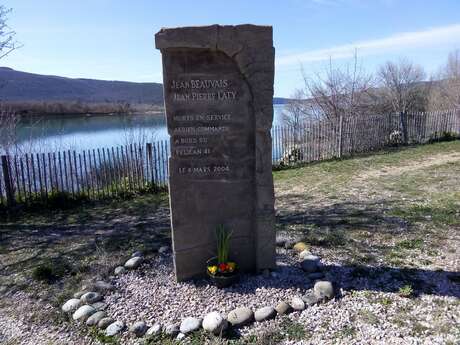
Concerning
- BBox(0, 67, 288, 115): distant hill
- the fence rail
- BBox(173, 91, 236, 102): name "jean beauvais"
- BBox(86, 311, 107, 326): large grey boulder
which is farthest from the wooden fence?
BBox(86, 311, 107, 326): large grey boulder

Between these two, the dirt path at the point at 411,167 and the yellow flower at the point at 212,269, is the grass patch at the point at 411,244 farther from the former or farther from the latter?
the dirt path at the point at 411,167

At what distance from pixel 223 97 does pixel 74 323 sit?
284cm

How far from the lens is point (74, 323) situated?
3.40 meters

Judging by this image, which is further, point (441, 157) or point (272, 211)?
point (441, 157)

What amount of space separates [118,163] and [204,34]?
6.98 m

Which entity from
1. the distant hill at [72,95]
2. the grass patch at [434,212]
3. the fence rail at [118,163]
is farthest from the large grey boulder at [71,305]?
the distant hill at [72,95]

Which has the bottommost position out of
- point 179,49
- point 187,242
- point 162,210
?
point 162,210

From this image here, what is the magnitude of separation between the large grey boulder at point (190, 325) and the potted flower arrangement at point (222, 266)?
0.65 meters

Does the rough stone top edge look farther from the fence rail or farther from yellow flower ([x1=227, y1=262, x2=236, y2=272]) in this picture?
the fence rail

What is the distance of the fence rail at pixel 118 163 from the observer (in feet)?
28.4

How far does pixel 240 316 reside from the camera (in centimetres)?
321

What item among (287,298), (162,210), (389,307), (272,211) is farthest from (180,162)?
(162,210)

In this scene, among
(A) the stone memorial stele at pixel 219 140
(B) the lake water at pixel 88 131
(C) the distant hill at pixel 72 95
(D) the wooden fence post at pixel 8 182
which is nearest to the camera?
(A) the stone memorial stele at pixel 219 140

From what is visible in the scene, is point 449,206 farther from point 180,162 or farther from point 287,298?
point 180,162
